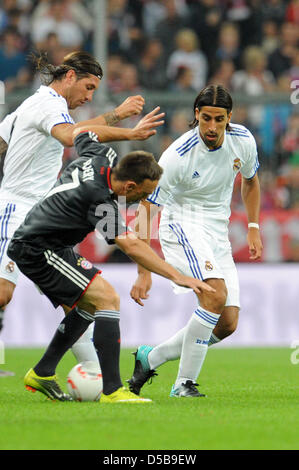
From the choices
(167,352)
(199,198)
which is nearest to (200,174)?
(199,198)

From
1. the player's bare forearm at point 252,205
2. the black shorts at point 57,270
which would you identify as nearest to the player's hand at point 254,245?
the player's bare forearm at point 252,205

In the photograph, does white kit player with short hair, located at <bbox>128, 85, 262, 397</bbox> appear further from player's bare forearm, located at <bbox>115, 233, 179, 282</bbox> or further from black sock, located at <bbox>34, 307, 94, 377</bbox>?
player's bare forearm, located at <bbox>115, 233, 179, 282</bbox>

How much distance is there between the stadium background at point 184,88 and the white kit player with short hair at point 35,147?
457cm

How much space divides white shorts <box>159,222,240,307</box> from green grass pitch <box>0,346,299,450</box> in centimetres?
88

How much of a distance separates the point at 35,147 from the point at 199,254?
1567 mm

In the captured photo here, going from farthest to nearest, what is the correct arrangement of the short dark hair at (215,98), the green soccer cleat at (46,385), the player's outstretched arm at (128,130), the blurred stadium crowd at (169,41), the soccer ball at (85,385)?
the blurred stadium crowd at (169,41)
the short dark hair at (215,98)
the green soccer cleat at (46,385)
the soccer ball at (85,385)
the player's outstretched arm at (128,130)

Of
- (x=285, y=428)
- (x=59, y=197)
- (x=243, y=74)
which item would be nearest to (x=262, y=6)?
(x=243, y=74)

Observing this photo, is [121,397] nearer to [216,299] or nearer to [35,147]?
[216,299]

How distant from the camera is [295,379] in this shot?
27.4 feet

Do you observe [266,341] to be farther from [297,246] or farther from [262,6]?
[262,6]

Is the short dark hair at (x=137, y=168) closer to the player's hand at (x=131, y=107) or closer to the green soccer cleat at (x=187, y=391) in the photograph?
the player's hand at (x=131, y=107)

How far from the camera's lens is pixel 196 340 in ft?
21.7

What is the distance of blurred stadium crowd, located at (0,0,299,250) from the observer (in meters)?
14.7

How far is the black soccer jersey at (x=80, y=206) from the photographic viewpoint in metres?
5.89
